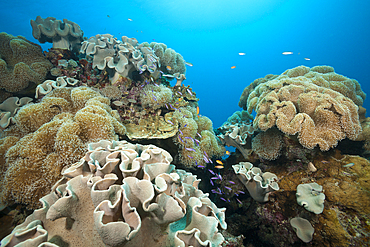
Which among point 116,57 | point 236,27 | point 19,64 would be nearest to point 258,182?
point 116,57

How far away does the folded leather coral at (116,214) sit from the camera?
1249 mm

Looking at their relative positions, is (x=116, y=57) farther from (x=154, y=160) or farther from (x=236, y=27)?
(x=236, y=27)

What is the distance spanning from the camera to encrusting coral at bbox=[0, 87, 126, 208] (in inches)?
85.7

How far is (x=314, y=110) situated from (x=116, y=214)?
3.79 meters

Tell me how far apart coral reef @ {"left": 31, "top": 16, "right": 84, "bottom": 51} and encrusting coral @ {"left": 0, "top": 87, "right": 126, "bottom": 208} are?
3517 millimetres

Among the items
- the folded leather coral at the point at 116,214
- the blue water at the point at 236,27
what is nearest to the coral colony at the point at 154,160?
the folded leather coral at the point at 116,214

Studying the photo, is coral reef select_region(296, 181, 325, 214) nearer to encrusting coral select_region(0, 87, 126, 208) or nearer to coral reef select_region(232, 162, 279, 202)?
coral reef select_region(232, 162, 279, 202)

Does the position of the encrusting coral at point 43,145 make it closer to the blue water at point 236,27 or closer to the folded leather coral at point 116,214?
the folded leather coral at point 116,214

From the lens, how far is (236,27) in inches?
3457

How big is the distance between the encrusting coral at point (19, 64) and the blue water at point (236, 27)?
37.8 metres

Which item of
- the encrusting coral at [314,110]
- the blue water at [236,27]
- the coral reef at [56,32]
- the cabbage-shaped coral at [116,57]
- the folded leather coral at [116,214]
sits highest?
the blue water at [236,27]

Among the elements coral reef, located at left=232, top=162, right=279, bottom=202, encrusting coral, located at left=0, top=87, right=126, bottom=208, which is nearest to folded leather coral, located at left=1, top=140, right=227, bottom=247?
encrusting coral, located at left=0, top=87, right=126, bottom=208

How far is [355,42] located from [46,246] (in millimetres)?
105456

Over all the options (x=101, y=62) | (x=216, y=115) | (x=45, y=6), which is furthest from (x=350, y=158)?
(x=216, y=115)
